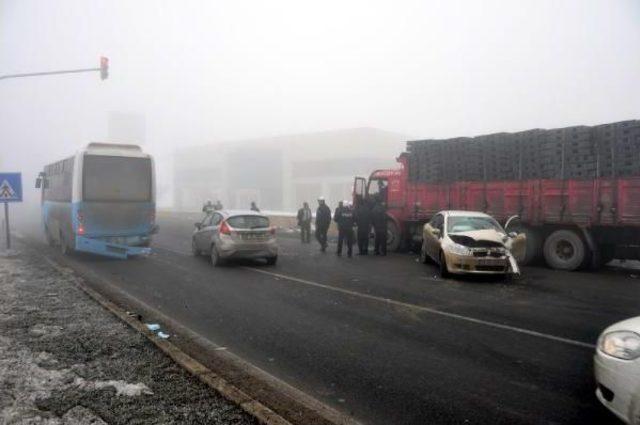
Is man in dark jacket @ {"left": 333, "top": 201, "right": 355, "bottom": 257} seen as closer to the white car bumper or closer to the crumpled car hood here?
the crumpled car hood

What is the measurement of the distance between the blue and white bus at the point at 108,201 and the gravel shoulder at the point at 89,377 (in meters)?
7.21

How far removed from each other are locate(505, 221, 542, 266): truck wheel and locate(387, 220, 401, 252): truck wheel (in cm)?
427

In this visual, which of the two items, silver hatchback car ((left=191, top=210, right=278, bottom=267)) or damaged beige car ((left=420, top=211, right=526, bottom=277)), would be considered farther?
silver hatchback car ((left=191, top=210, right=278, bottom=267))

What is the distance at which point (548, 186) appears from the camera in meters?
13.4

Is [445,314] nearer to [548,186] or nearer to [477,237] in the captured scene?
[477,237]

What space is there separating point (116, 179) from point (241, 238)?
4.78 metres

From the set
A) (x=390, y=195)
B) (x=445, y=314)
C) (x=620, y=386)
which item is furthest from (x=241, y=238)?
(x=620, y=386)

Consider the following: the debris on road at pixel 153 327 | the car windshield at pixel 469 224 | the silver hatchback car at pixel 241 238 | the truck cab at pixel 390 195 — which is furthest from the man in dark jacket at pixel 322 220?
the debris on road at pixel 153 327

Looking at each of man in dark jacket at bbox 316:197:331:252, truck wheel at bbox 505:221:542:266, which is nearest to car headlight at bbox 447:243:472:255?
truck wheel at bbox 505:221:542:266

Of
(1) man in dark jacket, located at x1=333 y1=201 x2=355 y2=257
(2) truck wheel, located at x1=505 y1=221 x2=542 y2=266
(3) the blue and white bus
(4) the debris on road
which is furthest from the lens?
(1) man in dark jacket, located at x1=333 y1=201 x2=355 y2=257

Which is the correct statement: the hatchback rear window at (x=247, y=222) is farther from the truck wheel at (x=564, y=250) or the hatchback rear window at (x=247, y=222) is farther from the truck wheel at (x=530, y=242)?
the truck wheel at (x=564, y=250)

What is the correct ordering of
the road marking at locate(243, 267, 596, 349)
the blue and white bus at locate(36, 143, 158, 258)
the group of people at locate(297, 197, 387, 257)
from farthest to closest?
the group of people at locate(297, 197, 387, 257)
the blue and white bus at locate(36, 143, 158, 258)
the road marking at locate(243, 267, 596, 349)

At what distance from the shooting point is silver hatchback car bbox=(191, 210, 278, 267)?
43.2 ft

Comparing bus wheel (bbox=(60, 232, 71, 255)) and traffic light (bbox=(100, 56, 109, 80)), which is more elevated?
traffic light (bbox=(100, 56, 109, 80))
